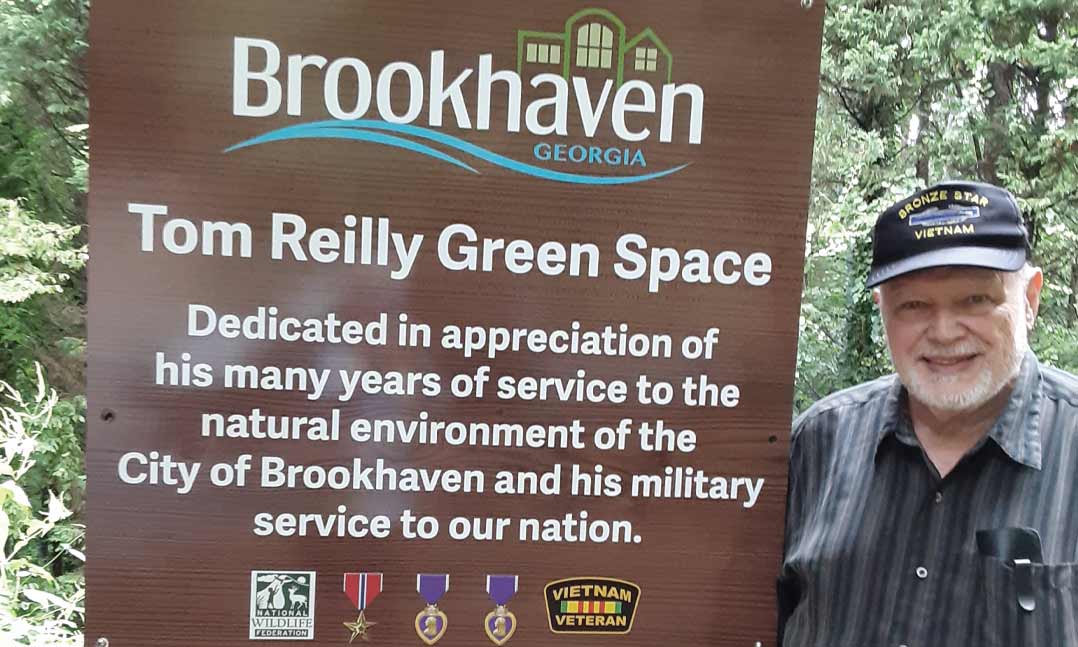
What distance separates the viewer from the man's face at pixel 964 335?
178 centimetres

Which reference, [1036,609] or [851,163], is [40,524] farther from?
[851,163]

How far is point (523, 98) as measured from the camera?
165 centimetres

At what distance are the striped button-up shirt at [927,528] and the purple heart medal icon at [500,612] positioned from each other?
2.17 ft

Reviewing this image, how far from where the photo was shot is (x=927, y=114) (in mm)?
7895

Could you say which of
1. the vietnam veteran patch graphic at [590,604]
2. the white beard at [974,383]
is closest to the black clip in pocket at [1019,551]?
the white beard at [974,383]

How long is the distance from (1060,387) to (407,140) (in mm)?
1599

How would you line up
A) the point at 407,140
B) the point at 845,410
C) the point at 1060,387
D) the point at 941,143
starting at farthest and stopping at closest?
the point at 941,143
the point at 845,410
the point at 1060,387
the point at 407,140

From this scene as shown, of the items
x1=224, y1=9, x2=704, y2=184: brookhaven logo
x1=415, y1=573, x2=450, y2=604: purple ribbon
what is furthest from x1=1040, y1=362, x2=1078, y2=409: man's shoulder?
x1=415, y1=573, x2=450, y2=604: purple ribbon

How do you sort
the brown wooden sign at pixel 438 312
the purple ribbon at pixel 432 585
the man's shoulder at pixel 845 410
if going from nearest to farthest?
the brown wooden sign at pixel 438 312, the purple ribbon at pixel 432 585, the man's shoulder at pixel 845 410

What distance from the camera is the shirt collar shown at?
5.72ft

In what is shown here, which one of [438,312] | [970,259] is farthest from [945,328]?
[438,312]

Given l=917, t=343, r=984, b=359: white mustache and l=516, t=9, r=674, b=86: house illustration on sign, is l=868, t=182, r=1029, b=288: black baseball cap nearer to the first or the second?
l=917, t=343, r=984, b=359: white mustache

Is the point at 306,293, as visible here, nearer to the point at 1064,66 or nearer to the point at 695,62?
the point at 695,62

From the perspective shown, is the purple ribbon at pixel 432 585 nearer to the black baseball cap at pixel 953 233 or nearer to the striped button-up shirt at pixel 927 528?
the striped button-up shirt at pixel 927 528
